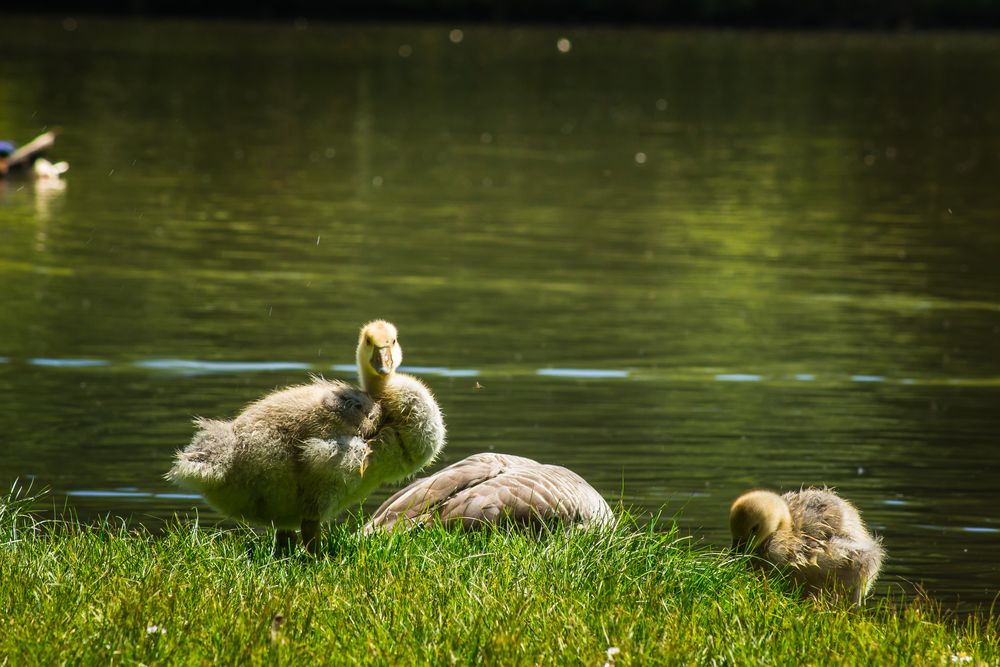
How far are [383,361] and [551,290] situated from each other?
30.3 feet

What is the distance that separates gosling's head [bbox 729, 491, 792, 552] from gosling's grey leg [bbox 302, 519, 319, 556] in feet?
5.43

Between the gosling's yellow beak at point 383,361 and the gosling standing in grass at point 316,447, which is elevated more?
the gosling's yellow beak at point 383,361

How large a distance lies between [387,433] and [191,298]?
8.63 metres

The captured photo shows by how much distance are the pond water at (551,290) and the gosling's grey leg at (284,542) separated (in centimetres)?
179

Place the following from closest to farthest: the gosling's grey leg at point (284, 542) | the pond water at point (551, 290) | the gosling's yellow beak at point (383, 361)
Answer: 1. the gosling's yellow beak at point (383, 361)
2. the gosling's grey leg at point (284, 542)
3. the pond water at point (551, 290)

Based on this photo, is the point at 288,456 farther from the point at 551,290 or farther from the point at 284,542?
the point at 551,290

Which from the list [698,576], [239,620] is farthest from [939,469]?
[239,620]

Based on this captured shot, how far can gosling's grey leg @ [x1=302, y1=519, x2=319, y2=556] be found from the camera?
6.51 m

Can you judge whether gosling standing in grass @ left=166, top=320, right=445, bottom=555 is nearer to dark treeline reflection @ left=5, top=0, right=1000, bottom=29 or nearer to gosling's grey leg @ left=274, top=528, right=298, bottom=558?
gosling's grey leg @ left=274, top=528, right=298, bottom=558

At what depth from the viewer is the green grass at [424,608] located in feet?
17.4

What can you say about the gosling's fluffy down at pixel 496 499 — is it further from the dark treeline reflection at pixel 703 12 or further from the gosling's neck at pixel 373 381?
the dark treeline reflection at pixel 703 12

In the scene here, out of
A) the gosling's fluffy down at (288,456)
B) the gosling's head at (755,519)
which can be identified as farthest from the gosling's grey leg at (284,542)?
the gosling's head at (755,519)

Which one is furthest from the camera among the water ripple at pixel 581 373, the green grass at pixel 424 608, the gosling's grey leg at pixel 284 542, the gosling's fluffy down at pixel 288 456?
the water ripple at pixel 581 373

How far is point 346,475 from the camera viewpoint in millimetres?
6359
